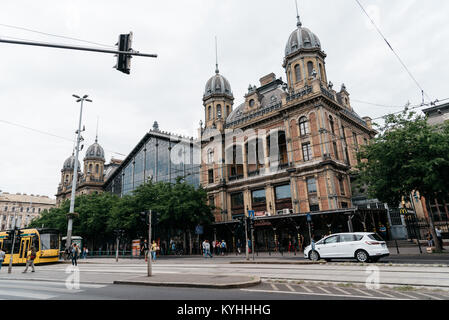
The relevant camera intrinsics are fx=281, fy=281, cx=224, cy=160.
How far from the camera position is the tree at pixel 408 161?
17.5 metres

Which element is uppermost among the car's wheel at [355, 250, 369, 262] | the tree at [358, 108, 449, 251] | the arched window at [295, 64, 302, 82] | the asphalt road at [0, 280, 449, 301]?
the arched window at [295, 64, 302, 82]

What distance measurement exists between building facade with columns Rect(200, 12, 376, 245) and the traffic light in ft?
74.3

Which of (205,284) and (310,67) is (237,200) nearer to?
(310,67)

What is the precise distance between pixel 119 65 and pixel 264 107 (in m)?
30.8

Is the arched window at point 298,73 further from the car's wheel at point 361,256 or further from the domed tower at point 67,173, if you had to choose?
the domed tower at point 67,173

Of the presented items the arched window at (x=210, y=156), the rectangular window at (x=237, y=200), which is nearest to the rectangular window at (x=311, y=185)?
the rectangular window at (x=237, y=200)

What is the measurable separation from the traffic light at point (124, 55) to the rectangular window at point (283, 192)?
1062 inches

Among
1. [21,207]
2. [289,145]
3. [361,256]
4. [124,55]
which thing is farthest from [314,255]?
[21,207]

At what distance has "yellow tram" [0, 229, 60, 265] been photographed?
2366cm

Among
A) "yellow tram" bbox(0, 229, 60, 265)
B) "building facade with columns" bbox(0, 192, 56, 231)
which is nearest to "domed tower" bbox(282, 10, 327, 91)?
"yellow tram" bbox(0, 229, 60, 265)

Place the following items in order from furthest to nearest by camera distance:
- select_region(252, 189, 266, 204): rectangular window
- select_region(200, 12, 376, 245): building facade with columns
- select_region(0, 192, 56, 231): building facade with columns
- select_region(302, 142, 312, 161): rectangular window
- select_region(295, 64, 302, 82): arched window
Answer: select_region(0, 192, 56, 231): building facade with columns < select_region(295, 64, 302, 82): arched window < select_region(252, 189, 266, 204): rectangular window < select_region(302, 142, 312, 161): rectangular window < select_region(200, 12, 376, 245): building facade with columns

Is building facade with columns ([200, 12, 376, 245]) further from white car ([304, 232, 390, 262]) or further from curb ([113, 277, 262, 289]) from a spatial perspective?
curb ([113, 277, 262, 289])
